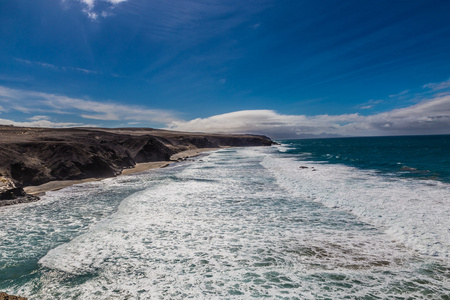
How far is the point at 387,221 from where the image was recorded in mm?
11391

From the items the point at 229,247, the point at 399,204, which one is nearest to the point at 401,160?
the point at 399,204

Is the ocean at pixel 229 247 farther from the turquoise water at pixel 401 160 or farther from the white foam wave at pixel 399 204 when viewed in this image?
the turquoise water at pixel 401 160

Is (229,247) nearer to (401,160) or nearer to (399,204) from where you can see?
(399,204)

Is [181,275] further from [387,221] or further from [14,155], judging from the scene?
[14,155]

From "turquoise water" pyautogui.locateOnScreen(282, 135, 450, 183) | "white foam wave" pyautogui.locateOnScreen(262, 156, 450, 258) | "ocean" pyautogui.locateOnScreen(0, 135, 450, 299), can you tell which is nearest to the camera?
"ocean" pyautogui.locateOnScreen(0, 135, 450, 299)

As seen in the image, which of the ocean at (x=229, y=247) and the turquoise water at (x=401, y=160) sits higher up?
the turquoise water at (x=401, y=160)

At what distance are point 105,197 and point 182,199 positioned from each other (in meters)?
5.58

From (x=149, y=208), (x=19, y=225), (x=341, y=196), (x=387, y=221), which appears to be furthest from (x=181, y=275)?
(x=341, y=196)

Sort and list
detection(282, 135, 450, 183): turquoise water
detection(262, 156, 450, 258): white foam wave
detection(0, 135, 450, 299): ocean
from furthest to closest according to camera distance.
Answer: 1. detection(282, 135, 450, 183): turquoise water
2. detection(262, 156, 450, 258): white foam wave
3. detection(0, 135, 450, 299): ocean

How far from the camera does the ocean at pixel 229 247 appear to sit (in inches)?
249

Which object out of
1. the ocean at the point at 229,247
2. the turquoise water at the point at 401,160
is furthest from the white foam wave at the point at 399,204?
the turquoise water at the point at 401,160

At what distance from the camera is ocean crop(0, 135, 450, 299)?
632 cm

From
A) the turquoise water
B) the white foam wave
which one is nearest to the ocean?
the white foam wave

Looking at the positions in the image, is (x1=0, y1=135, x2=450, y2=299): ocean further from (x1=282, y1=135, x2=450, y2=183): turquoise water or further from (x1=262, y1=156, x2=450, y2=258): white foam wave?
(x1=282, y1=135, x2=450, y2=183): turquoise water
